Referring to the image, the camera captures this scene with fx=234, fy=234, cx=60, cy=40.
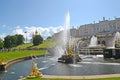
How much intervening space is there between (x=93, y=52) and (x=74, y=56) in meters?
23.2

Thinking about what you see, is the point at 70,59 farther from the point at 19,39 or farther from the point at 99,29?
the point at 19,39

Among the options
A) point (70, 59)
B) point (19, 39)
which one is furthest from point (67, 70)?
point (19, 39)

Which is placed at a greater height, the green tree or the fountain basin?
the green tree

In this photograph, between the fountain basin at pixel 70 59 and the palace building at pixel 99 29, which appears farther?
the palace building at pixel 99 29

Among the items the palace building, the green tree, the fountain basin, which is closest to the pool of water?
the fountain basin

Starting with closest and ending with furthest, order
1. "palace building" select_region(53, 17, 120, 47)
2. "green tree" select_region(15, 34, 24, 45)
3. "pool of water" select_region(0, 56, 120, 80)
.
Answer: "pool of water" select_region(0, 56, 120, 80) → "palace building" select_region(53, 17, 120, 47) → "green tree" select_region(15, 34, 24, 45)

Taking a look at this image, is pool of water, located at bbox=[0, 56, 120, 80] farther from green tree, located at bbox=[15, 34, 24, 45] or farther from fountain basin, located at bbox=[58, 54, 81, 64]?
green tree, located at bbox=[15, 34, 24, 45]

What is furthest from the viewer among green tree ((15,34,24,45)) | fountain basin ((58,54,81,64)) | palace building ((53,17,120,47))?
green tree ((15,34,24,45))

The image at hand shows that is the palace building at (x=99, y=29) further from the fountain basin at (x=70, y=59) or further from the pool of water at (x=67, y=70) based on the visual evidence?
the pool of water at (x=67, y=70)

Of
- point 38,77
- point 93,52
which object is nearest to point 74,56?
point 38,77

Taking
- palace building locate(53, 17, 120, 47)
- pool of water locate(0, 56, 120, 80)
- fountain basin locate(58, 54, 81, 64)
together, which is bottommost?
pool of water locate(0, 56, 120, 80)

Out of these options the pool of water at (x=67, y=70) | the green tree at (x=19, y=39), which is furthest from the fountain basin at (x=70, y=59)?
the green tree at (x=19, y=39)

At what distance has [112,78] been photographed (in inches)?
738

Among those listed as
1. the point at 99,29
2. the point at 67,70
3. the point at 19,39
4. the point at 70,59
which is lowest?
the point at 67,70
